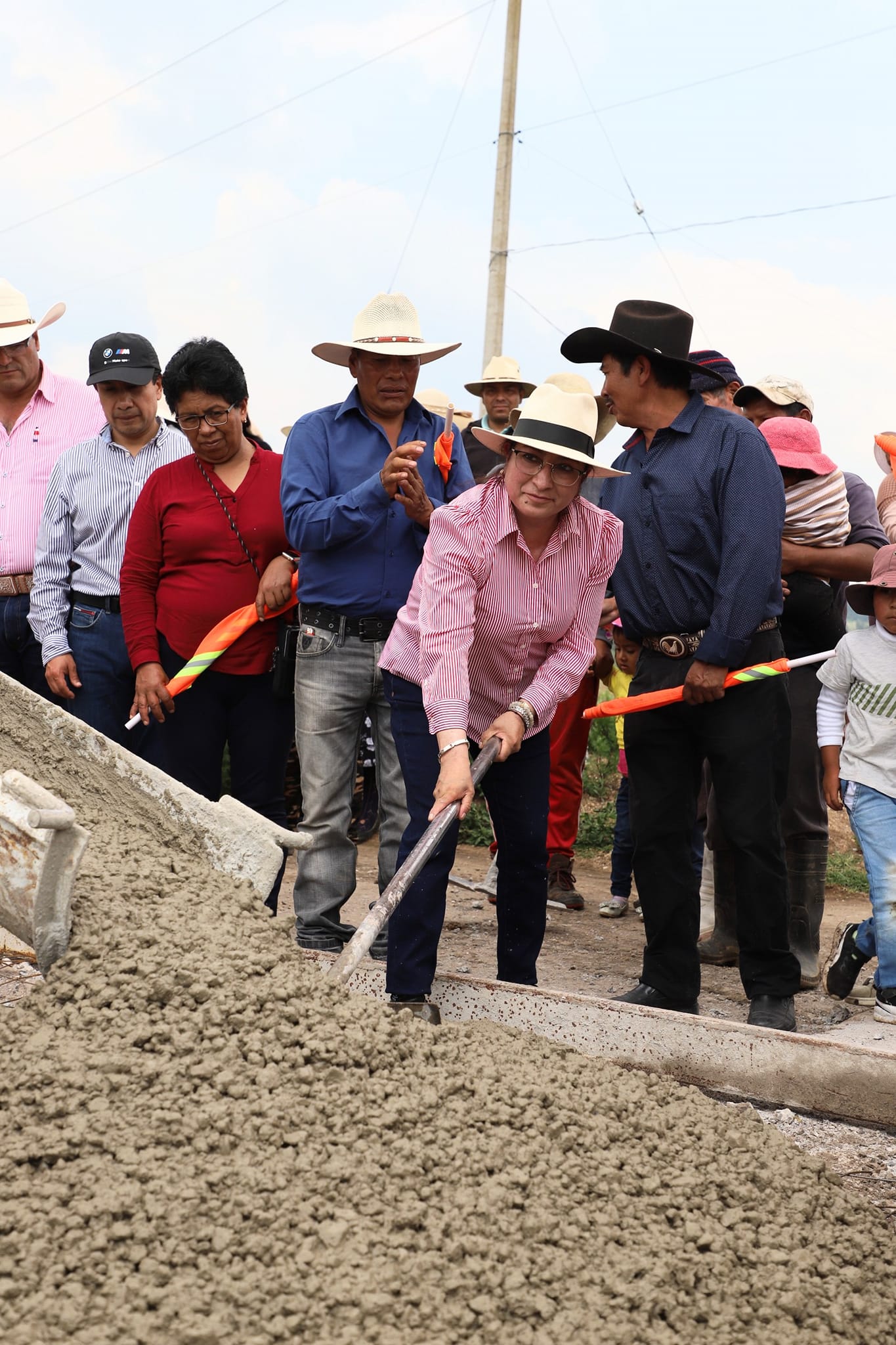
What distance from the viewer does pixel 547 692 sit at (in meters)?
3.68

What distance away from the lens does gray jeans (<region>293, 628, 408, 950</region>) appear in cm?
422

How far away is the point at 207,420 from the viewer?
4.35 m

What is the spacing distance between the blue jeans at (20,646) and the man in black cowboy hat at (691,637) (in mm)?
2337

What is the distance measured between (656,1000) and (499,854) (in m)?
0.69

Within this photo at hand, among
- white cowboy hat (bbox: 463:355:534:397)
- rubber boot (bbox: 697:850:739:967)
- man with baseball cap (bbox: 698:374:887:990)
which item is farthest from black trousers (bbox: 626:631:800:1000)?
white cowboy hat (bbox: 463:355:534:397)

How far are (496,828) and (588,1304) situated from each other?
1.82 m

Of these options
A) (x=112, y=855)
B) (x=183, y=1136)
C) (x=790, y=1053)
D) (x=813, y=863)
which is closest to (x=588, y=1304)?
(x=183, y=1136)

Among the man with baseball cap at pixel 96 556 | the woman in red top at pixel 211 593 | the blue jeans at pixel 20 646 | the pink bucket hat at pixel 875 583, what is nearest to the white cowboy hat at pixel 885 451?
the pink bucket hat at pixel 875 583

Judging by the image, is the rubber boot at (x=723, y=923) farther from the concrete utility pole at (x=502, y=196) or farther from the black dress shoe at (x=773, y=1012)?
the concrete utility pole at (x=502, y=196)

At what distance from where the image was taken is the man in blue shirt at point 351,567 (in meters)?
4.18

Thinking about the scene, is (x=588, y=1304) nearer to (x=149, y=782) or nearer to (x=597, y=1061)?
(x=597, y=1061)

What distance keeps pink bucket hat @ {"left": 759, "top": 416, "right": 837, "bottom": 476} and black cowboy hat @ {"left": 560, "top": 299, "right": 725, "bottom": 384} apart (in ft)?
2.40

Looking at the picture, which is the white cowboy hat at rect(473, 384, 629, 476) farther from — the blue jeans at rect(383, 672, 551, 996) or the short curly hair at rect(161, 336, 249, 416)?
the short curly hair at rect(161, 336, 249, 416)

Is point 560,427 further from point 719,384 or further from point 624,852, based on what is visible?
point 624,852
